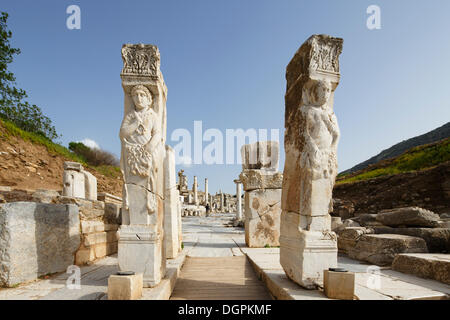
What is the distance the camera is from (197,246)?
19.5 ft

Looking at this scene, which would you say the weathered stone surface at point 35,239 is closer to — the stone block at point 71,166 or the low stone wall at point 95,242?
the low stone wall at point 95,242

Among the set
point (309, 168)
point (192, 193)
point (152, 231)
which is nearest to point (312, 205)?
point (309, 168)

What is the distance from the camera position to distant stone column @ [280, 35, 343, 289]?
8.31 feet

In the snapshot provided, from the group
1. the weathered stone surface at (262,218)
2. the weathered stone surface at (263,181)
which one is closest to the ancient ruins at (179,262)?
the weathered stone surface at (262,218)

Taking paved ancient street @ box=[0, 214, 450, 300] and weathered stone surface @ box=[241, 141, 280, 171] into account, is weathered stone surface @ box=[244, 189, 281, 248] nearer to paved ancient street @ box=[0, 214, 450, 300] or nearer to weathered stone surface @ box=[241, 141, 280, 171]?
weathered stone surface @ box=[241, 141, 280, 171]

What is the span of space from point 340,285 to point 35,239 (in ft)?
12.4

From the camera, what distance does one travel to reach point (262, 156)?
21.0 feet

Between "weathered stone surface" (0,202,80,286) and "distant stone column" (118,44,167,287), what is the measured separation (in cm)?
140

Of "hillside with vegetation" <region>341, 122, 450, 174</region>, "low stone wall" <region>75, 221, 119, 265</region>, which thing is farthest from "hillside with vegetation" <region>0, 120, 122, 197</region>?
"hillside with vegetation" <region>341, 122, 450, 174</region>

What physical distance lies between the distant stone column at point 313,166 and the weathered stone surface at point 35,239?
10.7 feet

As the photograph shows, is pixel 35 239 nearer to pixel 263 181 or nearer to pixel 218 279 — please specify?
pixel 218 279

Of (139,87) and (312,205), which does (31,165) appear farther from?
(312,205)
